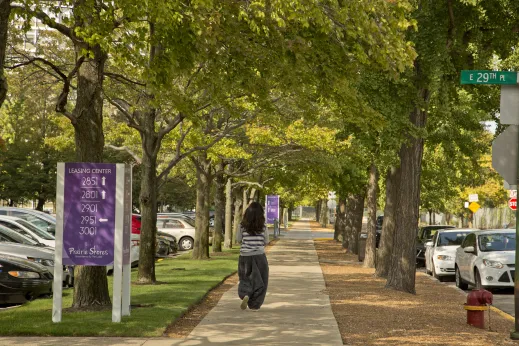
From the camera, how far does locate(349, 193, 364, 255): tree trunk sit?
34766mm

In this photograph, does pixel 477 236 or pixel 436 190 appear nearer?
pixel 477 236

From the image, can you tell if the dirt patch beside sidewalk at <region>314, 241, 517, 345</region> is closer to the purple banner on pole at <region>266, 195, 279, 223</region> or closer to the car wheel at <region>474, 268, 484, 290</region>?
the car wheel at <region>474, 268, 484, 290</region>

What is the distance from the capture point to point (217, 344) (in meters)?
9.58

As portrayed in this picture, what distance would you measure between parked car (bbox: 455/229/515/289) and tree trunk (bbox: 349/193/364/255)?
46.4 ft

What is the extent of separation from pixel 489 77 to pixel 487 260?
8.51 m

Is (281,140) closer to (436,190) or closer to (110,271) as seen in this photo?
(110,271)

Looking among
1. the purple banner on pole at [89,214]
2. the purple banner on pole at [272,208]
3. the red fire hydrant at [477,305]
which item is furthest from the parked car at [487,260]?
the purple banner on pole at [272,208]

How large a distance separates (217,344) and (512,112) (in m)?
4.55

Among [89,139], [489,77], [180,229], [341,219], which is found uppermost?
[489,77]

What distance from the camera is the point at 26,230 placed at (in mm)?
20188

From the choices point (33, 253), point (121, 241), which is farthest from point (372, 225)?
point (121, 241)

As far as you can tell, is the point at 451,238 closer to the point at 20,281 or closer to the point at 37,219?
the point at 37,219

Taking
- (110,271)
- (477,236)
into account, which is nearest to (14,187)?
(110,271)

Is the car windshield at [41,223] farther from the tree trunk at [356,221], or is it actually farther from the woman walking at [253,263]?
the tree trunk at [356,221]
